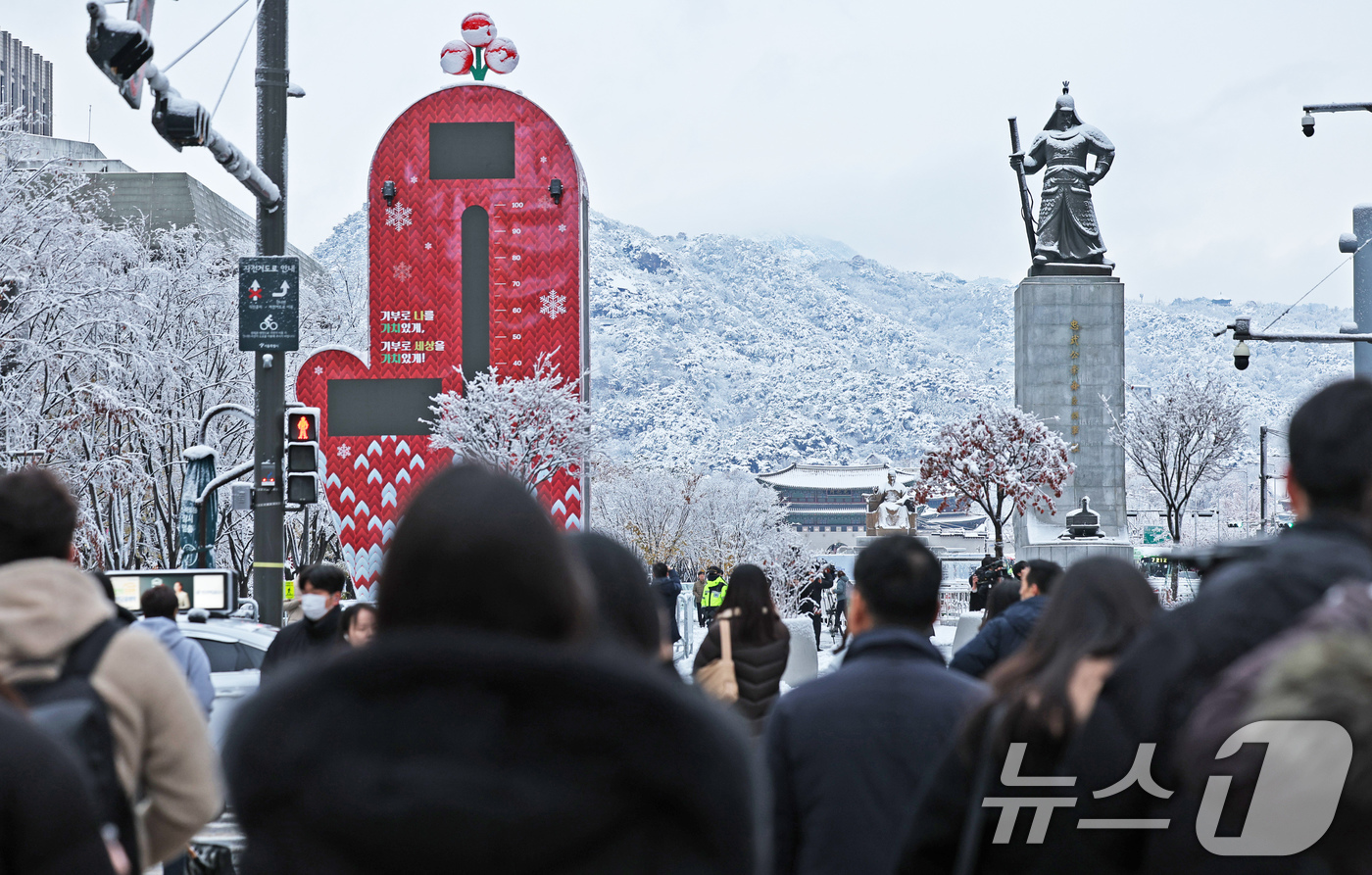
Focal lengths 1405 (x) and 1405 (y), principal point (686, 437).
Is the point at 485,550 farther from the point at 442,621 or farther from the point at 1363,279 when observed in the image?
the point at 1363,279

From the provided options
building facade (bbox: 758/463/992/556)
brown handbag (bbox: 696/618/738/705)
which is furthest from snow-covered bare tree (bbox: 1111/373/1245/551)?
building facade (bbox: 758/463/992/556)

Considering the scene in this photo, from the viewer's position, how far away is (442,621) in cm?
210

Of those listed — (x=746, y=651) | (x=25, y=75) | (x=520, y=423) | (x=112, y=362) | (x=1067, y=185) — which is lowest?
(x=746, y=651)

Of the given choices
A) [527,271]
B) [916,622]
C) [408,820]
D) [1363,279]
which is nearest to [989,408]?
[527,271]

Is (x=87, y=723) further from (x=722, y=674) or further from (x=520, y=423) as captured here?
(x=520, y=423)

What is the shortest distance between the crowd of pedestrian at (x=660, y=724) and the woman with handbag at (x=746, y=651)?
2.95 meters

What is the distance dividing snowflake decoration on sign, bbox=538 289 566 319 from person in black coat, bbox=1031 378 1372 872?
90.1 ft

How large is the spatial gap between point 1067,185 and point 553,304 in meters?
19.7

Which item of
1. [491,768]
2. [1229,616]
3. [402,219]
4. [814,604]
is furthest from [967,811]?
[402,219]

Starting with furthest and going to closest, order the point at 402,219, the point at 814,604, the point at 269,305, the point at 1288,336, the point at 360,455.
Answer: the point at 402,219 → the point at 360,455 → the point at 814,604 → the point at 1288,336 → the point at 269,305

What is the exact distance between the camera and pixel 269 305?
542 inches

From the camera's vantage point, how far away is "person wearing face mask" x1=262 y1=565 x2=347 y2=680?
25.5 ft

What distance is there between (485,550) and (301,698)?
0.34 metres

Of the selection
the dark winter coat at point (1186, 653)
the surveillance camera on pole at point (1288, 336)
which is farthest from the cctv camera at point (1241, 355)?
the dark winter coat at point (1186, 653)
